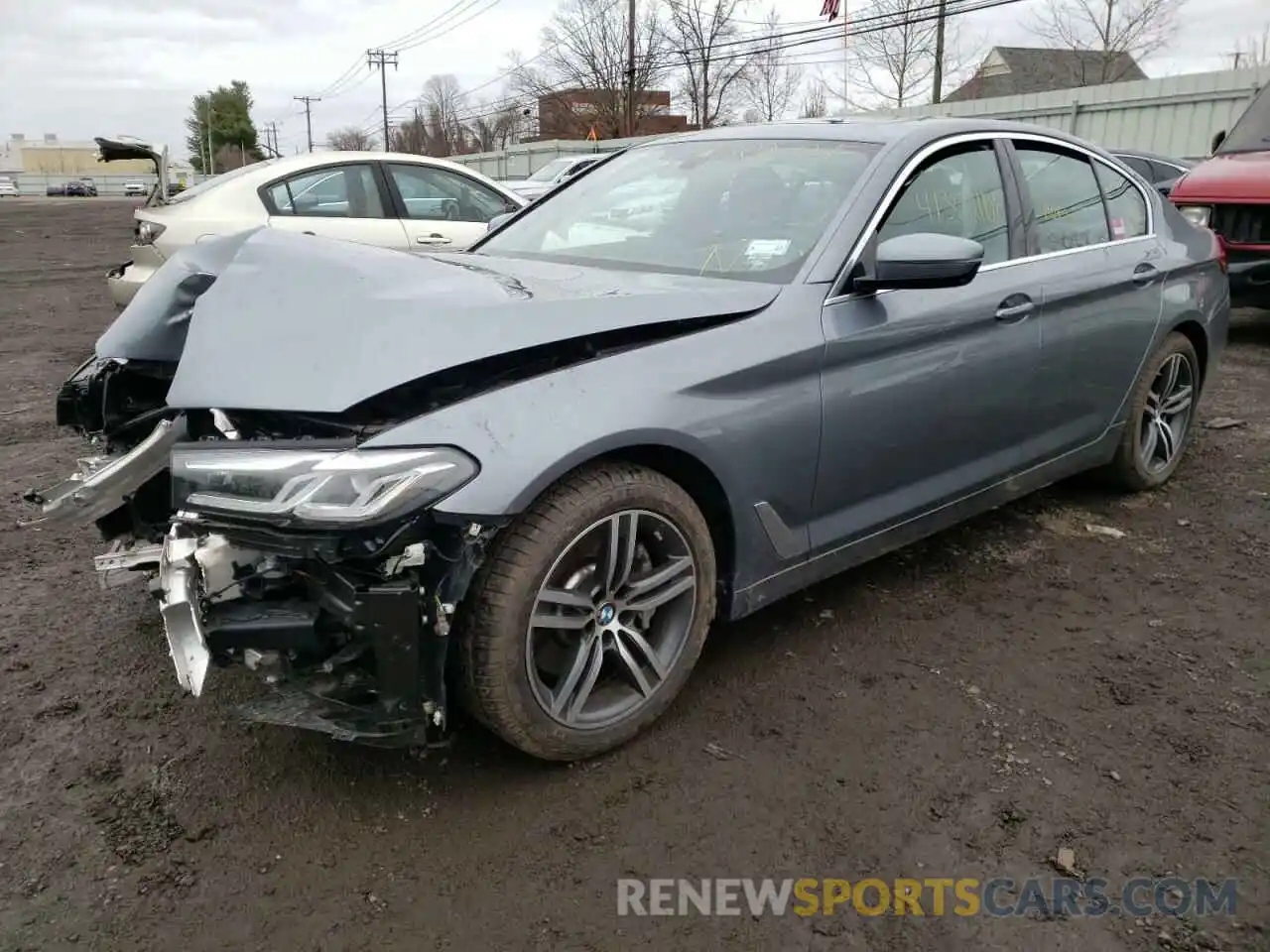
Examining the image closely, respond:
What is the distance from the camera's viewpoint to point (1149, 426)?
176 inches

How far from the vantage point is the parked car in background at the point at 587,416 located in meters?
2.12

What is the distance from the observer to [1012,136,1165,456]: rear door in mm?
3652

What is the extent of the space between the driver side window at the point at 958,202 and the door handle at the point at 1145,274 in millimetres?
860

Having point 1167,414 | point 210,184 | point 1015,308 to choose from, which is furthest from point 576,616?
point 210,184

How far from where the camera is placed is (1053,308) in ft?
11.8

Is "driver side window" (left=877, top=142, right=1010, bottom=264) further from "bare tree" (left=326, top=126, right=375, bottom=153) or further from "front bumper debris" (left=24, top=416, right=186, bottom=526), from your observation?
"bare tree" (left=326, top=126, right=375, bottom=153)

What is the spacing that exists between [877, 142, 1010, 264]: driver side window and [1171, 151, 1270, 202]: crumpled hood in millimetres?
4949

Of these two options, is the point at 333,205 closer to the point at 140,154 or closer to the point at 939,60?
the point at 140,154

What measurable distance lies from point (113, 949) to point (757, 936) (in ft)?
4.24

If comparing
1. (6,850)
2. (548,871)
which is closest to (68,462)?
(6,850)

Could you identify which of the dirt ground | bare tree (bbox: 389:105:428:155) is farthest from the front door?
bare tree (bbox: 389:105:428:155)

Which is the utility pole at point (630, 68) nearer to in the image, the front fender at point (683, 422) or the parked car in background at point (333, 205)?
the parked car in background at point (333, 205)

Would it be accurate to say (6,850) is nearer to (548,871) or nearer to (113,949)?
(113,949)

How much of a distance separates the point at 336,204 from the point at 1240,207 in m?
6.78
